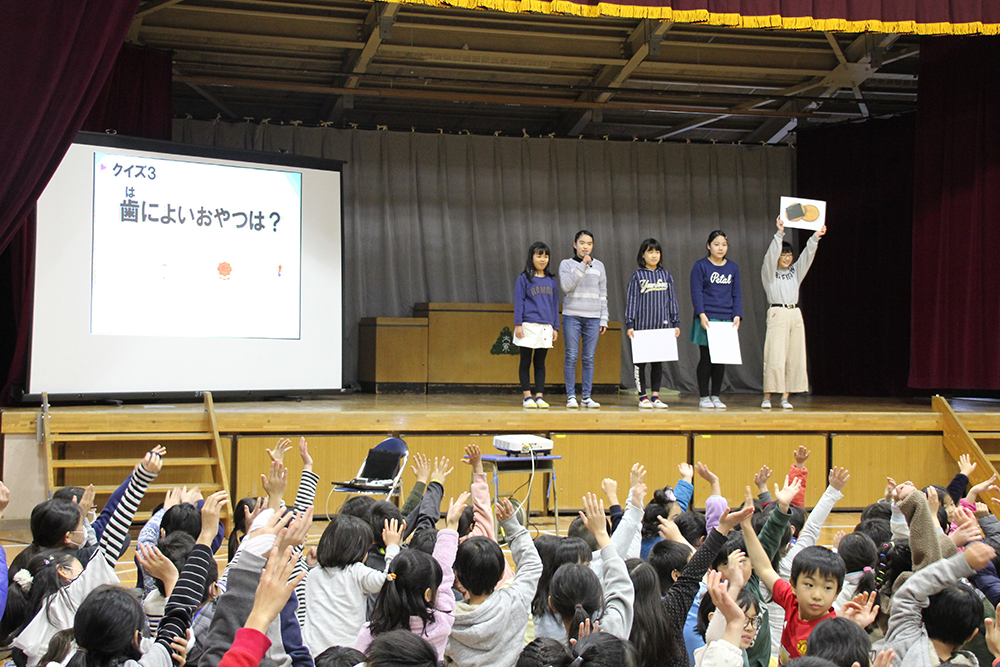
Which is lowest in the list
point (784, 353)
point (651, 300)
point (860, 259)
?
point (784, 353)

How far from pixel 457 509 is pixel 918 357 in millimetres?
5813

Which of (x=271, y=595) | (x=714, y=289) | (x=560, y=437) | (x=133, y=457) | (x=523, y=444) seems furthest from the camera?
(x=714, y=289)

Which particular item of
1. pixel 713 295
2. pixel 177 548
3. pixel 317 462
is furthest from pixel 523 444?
pixel 177 548

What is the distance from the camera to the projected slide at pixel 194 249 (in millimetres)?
5832

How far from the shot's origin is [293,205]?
657 cm

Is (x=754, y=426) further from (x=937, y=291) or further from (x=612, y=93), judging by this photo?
(x=612, y=93)

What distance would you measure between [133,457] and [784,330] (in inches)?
181

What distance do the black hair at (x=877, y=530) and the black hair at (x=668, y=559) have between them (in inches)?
31.5

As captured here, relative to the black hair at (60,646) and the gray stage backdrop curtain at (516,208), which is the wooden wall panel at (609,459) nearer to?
the gray stage backdrop curtain at (516,208)

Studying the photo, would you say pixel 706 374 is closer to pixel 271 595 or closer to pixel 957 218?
pixel 957 218

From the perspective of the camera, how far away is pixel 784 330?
679 centimetres

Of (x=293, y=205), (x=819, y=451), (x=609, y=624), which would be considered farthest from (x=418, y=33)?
(x=609, y=624)

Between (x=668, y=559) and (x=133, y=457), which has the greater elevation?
(x=668, y=559)

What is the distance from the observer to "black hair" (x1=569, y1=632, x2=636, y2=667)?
1.66 m
